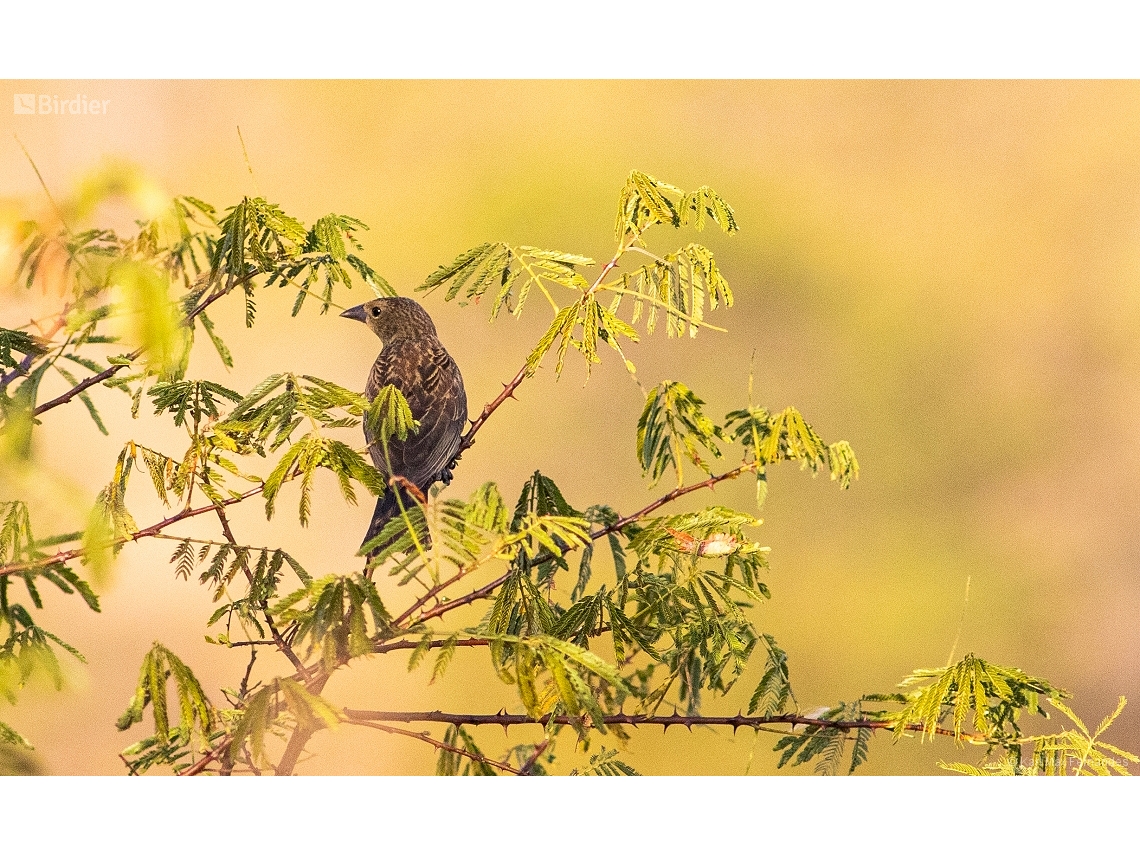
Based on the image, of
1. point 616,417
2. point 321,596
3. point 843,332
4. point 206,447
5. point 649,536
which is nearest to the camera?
point 321,596

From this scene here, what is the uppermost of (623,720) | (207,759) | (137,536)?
(137,536)

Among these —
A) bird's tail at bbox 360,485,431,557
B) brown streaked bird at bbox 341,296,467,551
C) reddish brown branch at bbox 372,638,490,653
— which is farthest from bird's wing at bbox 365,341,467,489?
reddish brown branch at bbox 372,638,490,653

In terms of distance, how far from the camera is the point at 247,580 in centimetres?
211

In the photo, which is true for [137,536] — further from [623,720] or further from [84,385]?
[623,720]

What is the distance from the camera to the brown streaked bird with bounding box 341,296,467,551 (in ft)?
9.61

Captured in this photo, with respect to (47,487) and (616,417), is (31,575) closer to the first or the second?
(47,487)

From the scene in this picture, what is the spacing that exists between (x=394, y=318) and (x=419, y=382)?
27 cm

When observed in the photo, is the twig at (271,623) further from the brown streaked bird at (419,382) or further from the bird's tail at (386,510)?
the brown streaked bird at (419,382)

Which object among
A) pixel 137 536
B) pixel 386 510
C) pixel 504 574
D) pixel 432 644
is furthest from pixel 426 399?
pixel 432 644

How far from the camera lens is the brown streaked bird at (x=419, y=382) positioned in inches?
115

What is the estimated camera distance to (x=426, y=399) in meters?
3.08

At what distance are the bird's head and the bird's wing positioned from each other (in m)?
0.04

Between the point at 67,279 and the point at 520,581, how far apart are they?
3.18 feet

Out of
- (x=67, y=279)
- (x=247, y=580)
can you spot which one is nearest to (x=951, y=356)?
(x=247, y=580)
